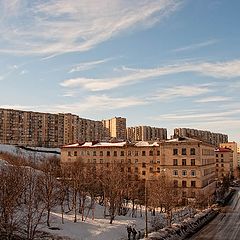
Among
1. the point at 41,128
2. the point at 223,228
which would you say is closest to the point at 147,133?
the point at 41,128

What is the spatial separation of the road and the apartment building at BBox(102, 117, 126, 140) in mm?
115953

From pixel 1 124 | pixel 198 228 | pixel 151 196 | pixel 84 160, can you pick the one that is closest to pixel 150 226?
pixel 198 228

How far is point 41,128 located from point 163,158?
253 feet

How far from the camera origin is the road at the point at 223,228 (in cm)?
4403

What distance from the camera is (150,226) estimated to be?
49.1 meters

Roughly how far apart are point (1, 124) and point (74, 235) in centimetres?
10171

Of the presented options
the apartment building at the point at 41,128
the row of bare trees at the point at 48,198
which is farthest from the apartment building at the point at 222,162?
the row of bare trees at the point at 48,198

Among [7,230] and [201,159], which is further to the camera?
[201,159]

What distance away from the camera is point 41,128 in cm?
14375

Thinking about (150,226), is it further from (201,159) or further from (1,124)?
(1,124)

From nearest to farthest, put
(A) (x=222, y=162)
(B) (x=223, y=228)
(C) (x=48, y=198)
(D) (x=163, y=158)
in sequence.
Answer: (C) (x=48, y=198) → (B) (x=223, y=228) → (D) (x=163, y=158) → (A) (x=222, y=162)

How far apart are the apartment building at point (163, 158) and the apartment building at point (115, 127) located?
85857mm

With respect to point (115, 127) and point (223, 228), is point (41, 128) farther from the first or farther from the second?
point (223, 228)

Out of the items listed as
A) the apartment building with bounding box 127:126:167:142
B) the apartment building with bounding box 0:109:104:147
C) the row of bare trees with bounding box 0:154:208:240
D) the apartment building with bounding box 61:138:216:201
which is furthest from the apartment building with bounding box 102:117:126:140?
the row of bare trees with bounding box 0:154:208:240
